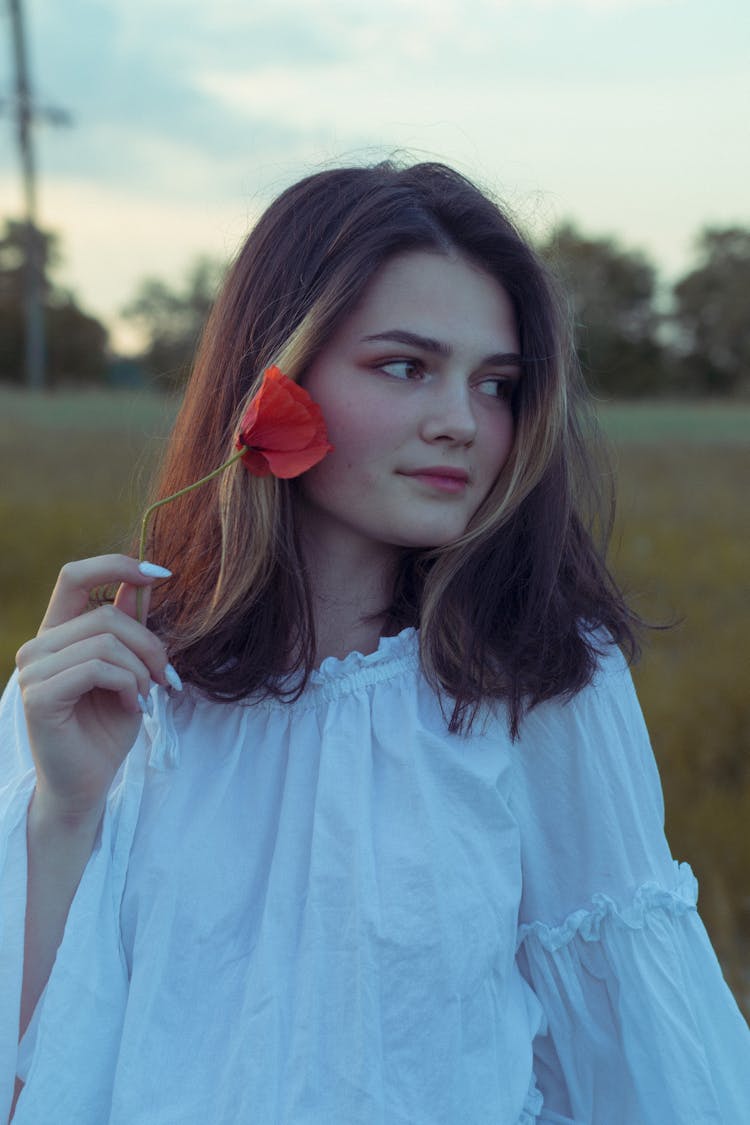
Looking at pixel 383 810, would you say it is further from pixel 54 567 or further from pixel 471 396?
pixel 54 567

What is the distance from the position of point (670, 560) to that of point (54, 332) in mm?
22631

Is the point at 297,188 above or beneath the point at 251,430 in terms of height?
above

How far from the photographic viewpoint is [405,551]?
5.97 feet

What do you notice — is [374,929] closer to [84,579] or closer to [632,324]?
[84,579]

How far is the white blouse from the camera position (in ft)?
4.94

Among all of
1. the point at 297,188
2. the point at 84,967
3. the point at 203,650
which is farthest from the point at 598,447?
the point at 84,967

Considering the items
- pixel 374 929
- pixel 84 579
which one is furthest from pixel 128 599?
pixel 374 929

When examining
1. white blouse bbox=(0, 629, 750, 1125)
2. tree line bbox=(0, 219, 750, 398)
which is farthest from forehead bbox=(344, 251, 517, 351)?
tree line bbox=(0, 219, 750, 398)

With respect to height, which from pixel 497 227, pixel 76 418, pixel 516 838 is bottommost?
pixel 76 418

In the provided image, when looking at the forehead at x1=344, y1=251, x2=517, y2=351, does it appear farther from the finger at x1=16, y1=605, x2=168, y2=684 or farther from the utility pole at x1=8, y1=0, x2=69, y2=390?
the utility pole at x1=8, y1=0, x2=69, y2=390

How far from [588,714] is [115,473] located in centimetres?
722

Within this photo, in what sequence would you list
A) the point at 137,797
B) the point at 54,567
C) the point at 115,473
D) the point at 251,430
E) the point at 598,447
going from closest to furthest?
the point at 251,430, the point at 137,797, the point at 598,447, the point at 54,567, the point at 115,473

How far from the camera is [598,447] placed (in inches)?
81.7

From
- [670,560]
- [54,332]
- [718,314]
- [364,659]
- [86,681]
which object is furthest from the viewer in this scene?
[54,332]
